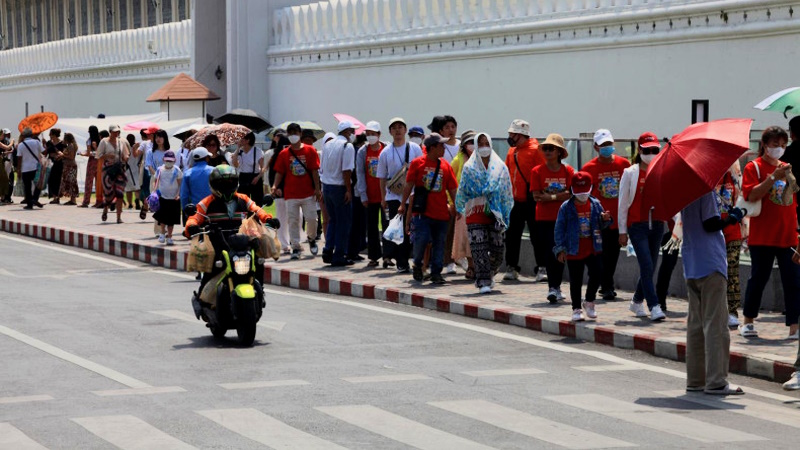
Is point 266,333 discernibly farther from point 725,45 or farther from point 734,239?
point 725,45

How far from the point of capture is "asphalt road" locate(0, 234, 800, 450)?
838 centimetres

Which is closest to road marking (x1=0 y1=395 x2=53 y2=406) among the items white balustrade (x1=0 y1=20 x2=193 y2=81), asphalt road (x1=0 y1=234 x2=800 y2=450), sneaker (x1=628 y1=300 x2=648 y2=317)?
asphalt road (x1=0 y1=234 x2=800 y2=450)

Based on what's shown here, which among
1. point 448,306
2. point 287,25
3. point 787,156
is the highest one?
point 287,25

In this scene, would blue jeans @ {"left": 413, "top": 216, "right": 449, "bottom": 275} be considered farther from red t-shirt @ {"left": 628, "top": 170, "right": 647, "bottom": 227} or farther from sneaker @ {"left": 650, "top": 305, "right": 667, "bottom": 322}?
sneaker @ {"left": 650, "top": 305, "right": 667, "bottom": 322}

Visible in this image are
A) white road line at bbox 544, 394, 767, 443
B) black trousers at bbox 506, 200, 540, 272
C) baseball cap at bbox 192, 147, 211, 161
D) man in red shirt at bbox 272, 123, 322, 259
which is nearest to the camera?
white road line at bbox 544, 394, 767, 443

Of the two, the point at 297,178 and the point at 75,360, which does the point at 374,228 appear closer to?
the point at 297,178

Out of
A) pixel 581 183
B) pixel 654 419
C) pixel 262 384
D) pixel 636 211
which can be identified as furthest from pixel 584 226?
pixel 654 419

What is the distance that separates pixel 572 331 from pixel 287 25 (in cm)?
2094

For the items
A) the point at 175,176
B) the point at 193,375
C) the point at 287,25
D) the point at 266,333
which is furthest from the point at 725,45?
the point at 287,25

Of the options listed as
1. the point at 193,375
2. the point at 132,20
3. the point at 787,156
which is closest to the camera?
the point at 193,375

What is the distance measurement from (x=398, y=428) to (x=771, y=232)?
4598mm

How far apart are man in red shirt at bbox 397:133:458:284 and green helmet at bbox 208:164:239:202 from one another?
3.38 m

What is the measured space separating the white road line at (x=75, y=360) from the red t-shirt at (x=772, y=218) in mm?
4848

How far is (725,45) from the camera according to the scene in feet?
67.1
